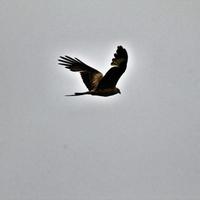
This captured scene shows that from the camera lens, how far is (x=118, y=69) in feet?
72.3

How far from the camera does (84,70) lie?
23297 millimetres

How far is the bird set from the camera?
72.2ft

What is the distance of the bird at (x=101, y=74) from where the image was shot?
72.2ft

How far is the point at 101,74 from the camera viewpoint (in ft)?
76.3

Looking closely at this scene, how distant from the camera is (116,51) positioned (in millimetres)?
22000

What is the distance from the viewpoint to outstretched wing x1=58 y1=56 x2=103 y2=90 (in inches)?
912

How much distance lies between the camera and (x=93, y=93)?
2272 centimetres

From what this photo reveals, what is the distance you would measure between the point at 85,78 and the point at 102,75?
418 millimetres

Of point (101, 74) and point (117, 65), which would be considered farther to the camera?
point (101, 74)

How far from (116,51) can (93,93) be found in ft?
4.29

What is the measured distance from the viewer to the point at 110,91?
74.7ft

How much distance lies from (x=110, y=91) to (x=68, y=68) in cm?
122

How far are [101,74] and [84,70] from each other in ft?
1.39

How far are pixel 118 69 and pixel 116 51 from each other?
1.36ft
